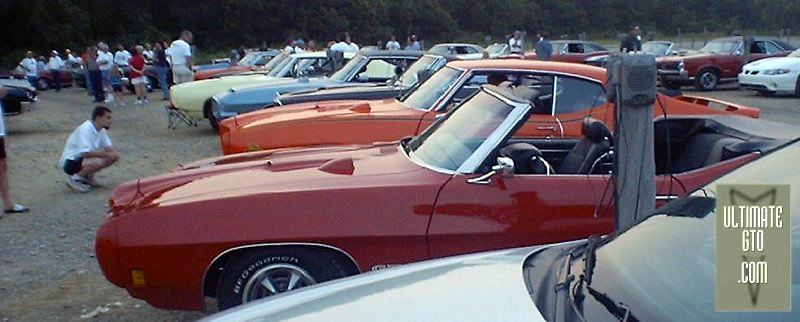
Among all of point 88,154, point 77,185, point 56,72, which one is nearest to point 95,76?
point 56,72

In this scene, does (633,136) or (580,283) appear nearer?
(580,283)

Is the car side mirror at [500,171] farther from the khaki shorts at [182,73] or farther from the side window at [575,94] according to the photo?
the khaki shorts at [182,73]

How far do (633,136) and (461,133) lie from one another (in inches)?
42.3

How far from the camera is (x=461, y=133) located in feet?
15.7

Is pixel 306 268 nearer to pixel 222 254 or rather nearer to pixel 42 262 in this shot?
pixel 222 254

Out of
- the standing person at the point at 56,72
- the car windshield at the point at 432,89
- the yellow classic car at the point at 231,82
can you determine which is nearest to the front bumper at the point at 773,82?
the yellow classic car at the point at 231,82

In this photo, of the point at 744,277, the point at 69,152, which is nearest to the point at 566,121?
the point at 744,277

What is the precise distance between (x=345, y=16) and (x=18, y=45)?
19.1 meters

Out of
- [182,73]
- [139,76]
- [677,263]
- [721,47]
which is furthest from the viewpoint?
[721,47]

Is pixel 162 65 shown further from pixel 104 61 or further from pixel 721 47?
pixel 721 47

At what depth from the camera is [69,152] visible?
8.87 metres

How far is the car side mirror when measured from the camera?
4195 mm

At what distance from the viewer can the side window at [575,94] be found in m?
6.94

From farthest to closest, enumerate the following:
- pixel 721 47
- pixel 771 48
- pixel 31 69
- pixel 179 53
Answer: pixel 31 69 → pixel 721 47 → pixel 771 48 → pixel 179 53
